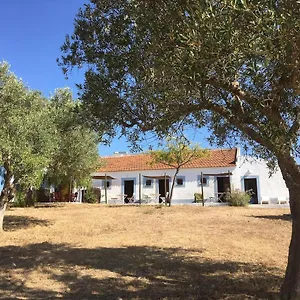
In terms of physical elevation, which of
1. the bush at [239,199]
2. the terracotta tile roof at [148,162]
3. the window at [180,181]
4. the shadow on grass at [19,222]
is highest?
the terracotta tile roof at [148,162]

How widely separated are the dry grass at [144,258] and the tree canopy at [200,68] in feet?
7.13

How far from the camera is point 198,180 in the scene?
34844 millimetres

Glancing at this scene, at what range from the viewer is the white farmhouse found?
110 ft

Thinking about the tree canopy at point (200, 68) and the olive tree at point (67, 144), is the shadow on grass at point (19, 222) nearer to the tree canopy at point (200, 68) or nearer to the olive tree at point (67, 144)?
the olive tree at point (67, 144)

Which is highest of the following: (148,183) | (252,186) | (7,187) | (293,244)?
(148,183)

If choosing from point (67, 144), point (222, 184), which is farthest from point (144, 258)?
point (222, 184)

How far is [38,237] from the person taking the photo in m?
12.9

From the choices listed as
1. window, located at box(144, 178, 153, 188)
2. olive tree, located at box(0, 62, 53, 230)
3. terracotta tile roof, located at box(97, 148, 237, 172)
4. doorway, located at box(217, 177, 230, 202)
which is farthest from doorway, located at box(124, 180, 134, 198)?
olive tree, located at box(0, 62, 53, 230)

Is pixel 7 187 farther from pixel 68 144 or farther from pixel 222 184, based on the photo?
pixel 222 184

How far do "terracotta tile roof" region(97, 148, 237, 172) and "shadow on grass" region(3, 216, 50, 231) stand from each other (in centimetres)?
1507

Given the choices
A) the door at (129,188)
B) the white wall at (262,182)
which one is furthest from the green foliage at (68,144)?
the white wall at (262,182)

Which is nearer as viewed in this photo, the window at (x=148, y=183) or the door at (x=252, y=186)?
the door at (x=252, y=186)

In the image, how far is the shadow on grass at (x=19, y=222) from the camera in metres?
14.9

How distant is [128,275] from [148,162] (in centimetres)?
2401
